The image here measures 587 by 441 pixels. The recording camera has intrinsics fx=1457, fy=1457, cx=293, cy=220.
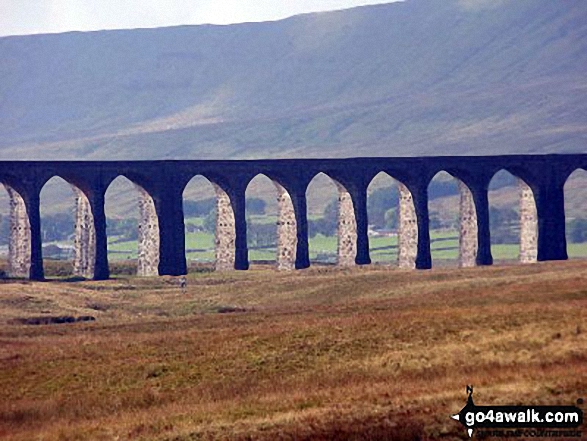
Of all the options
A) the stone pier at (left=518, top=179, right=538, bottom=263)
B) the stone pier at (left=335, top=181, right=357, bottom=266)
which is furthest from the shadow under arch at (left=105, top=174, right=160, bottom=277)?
the stone pier at (left=518, top=179, right=538, bottom=263)

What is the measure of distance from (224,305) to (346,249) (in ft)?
96.4

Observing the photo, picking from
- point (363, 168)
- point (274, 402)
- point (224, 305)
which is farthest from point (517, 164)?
point (274, 402)

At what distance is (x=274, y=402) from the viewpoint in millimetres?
38250

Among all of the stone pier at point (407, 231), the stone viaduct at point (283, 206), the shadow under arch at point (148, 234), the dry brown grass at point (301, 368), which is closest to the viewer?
the dry brown grass at point (301, 368)

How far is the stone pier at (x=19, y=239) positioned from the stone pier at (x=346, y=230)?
24857mm

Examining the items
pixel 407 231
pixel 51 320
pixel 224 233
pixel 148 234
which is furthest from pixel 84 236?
pixel 51 320

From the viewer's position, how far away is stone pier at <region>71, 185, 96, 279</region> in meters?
100

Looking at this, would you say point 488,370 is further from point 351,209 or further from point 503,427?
point 351,209

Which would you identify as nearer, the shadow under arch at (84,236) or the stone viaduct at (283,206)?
the stone viaduct at (283,206)

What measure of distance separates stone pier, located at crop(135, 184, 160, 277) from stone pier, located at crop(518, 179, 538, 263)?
97.2ft

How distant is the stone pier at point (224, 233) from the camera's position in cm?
10688

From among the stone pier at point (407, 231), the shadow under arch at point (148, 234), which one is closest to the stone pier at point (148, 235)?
the shadow under arch at point (148, 234)

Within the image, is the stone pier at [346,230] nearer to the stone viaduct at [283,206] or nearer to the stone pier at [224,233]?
the stone viaduct at [283,206]

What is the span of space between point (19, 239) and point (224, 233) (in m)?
16.9
